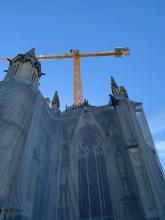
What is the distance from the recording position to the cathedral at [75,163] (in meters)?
9.41

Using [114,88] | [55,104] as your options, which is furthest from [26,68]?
[114,88]

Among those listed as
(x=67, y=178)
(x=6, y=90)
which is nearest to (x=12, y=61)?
(x=6, y=90)

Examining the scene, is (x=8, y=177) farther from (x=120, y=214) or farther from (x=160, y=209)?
(x=160, y=209)

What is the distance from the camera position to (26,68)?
18.7 m

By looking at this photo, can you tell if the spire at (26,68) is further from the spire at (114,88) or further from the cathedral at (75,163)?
the spire at (114,88)

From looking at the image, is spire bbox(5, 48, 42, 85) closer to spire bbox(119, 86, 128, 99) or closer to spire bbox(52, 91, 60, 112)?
spire bbox(52, 91, 60, 112)

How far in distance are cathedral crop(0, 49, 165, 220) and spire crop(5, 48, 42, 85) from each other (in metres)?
4.01

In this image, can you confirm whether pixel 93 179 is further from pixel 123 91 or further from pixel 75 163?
pixel 123 91

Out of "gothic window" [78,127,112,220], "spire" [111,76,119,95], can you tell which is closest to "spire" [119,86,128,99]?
"spire" [111,76,119,95]

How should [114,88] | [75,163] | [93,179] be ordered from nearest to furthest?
[93,179] → [75,163] → [114,88]

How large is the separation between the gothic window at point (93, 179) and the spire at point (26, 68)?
7.21 m

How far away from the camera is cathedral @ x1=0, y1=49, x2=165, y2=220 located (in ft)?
30.9

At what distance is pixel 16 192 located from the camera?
830 centimetres

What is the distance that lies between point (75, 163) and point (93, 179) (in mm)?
1692
